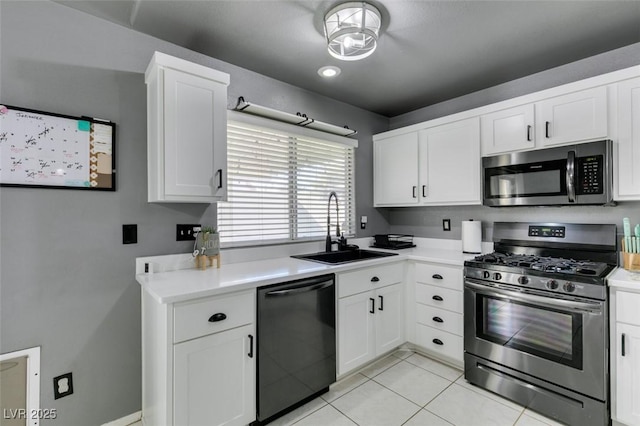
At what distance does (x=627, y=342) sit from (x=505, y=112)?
178cm

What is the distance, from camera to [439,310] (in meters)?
2.56

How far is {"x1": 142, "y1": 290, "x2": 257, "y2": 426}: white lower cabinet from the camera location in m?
1.49

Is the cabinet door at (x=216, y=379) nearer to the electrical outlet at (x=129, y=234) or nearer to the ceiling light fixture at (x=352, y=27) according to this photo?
the electrical outlet at (x=129, y=234)

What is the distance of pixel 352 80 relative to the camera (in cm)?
270

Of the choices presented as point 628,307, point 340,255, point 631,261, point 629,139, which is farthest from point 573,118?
point 340,255

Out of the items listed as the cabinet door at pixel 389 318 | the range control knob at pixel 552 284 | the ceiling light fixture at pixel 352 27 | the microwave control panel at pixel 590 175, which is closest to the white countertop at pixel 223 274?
the cabinet door at pixel 389 318

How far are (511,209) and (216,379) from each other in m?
2.74

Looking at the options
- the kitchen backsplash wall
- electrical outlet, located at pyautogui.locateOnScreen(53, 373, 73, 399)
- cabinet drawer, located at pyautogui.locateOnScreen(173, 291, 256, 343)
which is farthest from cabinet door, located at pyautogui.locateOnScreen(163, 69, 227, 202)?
the kitchen backsplash wall

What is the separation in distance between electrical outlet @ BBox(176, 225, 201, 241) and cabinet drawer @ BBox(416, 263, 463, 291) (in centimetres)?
196

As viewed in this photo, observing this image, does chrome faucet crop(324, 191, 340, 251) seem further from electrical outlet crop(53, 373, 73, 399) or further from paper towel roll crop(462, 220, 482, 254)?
electrical outlet crop(53, 373, 73, 399)

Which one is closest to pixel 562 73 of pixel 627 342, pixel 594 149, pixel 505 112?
pixel 505 112

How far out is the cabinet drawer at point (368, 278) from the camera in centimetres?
227

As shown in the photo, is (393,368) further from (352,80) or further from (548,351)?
(352,80)

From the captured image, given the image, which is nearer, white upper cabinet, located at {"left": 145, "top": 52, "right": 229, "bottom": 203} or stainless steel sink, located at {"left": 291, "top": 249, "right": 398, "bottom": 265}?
white upper cabinet, located at {"left": 145, "top": 52, "right": 229, "bottom": 203}
